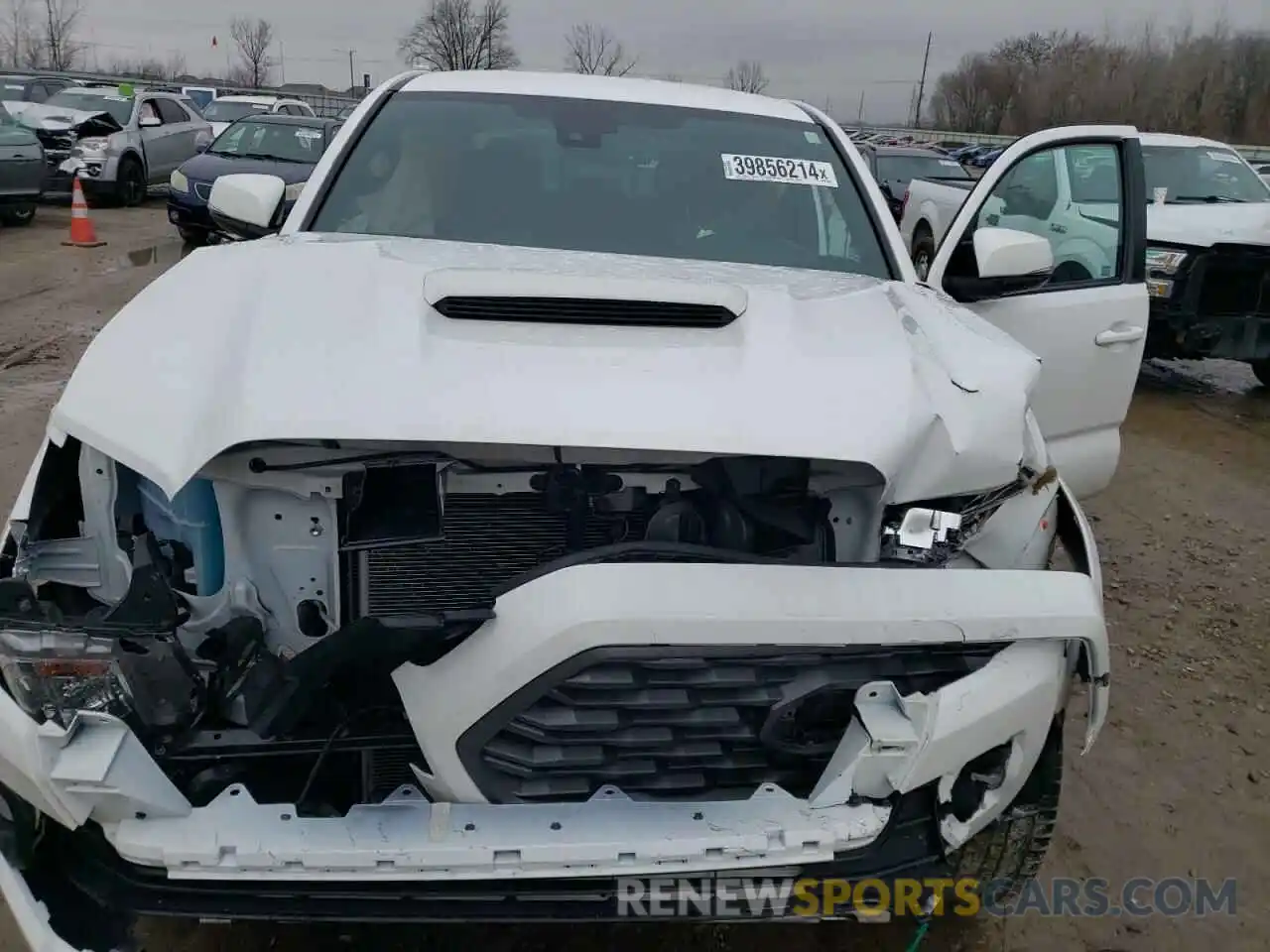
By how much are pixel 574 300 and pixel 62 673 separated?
1.17 m

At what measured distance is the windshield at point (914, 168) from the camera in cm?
1327

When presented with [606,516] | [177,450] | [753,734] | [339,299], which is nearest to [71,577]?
[177,450]

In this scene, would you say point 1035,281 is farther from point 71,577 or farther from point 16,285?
point 16,285

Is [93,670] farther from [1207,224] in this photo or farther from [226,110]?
[226,110]

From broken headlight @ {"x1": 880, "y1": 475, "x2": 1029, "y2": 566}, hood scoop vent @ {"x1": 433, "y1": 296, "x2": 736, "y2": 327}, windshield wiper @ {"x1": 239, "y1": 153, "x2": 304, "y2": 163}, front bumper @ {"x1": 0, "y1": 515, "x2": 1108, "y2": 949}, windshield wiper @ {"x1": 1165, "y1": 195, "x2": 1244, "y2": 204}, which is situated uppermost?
windshield wiper @ {"x1": 1165, "y1": 195, "x2": 1244, "y2": 204}

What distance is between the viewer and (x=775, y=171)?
327 centimetres

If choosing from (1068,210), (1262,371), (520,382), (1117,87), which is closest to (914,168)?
(1262,371)

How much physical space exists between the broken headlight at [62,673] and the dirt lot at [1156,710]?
34.9 inches

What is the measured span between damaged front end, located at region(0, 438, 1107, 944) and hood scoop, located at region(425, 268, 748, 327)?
375 millimetres

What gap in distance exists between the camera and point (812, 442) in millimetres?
1860

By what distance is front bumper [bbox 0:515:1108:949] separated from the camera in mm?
1668

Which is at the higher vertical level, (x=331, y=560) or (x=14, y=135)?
(x=14, y=135)

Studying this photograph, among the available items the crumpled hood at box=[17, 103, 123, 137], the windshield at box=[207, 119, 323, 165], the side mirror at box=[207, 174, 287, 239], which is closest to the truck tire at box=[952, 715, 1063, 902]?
the side mirror at box=[207, 174, 287, 239]

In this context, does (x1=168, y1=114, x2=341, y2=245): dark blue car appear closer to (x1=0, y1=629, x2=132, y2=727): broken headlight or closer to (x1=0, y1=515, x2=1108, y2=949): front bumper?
(x1=0, y1=629, x2=132, y2=727): broken headlight
